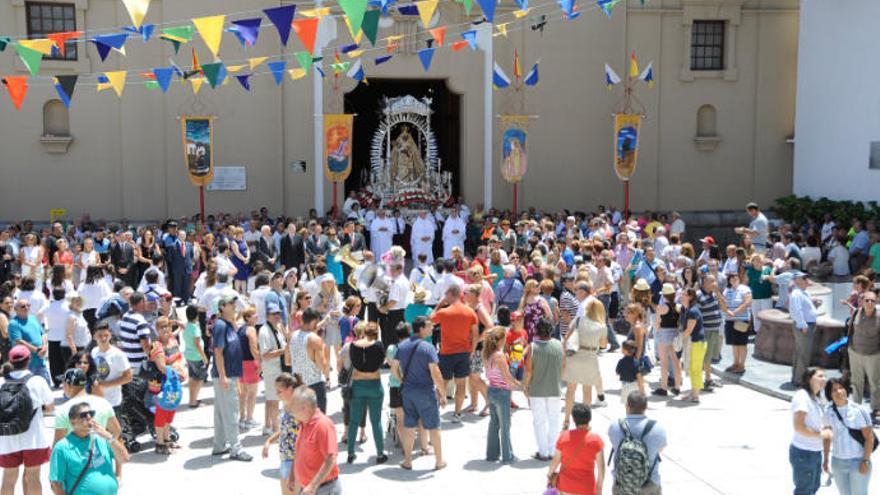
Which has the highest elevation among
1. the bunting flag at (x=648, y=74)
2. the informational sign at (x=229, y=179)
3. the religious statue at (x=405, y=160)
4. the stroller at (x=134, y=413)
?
A: the bunting flag at (x=648, y=74)

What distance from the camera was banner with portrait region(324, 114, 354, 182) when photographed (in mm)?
23688

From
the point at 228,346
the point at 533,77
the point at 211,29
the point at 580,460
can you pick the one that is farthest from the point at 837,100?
the point at 580,460

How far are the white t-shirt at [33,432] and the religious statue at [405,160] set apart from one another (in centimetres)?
1765

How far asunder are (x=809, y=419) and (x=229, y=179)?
18.7 metres

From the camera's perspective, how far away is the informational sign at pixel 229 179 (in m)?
24.5

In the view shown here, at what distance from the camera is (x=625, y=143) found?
24938 millimetres

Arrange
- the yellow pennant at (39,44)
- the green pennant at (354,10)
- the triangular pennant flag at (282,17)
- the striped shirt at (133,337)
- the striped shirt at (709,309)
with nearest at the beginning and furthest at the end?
the striped shirt at (133,337) < the green pennant at (354,10) < the striped shirt at (709,309) < the triangular pennant flag at (282,17) < the yellow pennant at (39,44)

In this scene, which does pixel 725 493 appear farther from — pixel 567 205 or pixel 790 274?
pixel 567 205

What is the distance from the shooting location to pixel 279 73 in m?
20.7

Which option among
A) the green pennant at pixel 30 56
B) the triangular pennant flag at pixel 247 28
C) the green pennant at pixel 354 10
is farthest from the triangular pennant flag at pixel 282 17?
the green pennant at pixel 30 56

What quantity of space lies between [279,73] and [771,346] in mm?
11407

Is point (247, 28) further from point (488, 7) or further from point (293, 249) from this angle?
point (293, 249)

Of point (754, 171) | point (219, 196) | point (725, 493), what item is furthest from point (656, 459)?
point (754, 171)

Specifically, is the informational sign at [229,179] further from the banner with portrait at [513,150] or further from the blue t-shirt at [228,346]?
the blue t-shirt at [228,346]
